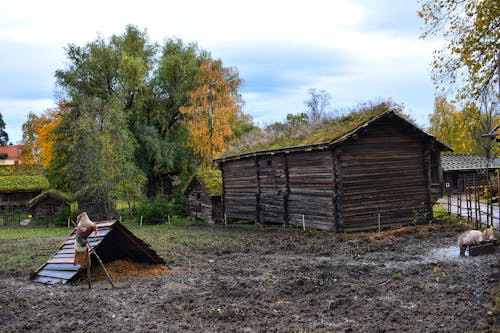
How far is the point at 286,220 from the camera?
76.0ft

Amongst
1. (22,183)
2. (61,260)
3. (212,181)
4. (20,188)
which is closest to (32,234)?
(212,181)

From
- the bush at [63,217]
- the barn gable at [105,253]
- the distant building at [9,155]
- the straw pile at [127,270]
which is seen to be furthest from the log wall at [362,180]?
the distant building at [9,155]

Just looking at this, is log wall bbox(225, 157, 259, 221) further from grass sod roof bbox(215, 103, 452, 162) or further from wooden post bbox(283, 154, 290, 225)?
wooden post bbox(283, 154, 290, 225)

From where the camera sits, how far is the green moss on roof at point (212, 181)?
29880mm

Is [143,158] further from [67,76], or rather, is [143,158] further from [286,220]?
[286,220]

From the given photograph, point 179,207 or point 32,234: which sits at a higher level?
point 179,207

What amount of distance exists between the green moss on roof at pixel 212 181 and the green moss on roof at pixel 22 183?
22.9 m

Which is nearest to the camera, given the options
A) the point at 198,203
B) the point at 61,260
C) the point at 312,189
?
the point at 61,260

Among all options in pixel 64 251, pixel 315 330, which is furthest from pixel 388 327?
pixel 64 251

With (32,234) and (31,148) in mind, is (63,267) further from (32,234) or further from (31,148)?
(31,148)

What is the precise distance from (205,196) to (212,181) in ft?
3.60

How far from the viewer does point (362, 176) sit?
66.3ft

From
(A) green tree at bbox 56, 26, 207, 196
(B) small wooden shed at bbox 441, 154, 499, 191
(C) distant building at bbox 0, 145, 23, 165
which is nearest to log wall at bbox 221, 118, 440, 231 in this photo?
(A) green tree at bbox 56, 26, 207, 196

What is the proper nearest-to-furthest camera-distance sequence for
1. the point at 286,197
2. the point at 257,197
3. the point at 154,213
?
the point at 286,197, the point at 257,197, the point at 154,213
